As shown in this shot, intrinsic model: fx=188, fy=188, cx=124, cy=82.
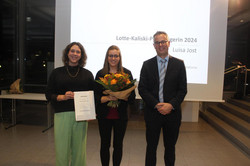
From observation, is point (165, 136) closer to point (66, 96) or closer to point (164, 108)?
point (164, 108)

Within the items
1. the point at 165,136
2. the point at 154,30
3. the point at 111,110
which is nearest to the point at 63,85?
the point at 111,110

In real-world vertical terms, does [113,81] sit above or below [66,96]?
above

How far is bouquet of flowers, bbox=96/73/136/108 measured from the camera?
179cm

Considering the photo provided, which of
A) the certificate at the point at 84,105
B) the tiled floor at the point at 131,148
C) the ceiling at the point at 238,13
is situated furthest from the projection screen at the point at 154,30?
the ceiling at the point at 238,13

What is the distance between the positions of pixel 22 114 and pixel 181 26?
4976mm

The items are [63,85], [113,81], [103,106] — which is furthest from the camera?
[103,106]

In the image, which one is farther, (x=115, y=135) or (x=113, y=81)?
(x=115, y=135)

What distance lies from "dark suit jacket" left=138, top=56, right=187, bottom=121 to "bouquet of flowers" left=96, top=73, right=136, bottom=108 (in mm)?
212

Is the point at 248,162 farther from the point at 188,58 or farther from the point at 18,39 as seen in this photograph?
the point at 18,39

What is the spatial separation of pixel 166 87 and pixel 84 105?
0.86 m

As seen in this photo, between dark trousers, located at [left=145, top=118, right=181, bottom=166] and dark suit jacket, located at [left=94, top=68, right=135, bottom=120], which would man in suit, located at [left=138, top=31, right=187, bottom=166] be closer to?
dark trousers, located at [left=145, top=118, right=181, bottom=166]

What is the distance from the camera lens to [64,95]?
1855mm

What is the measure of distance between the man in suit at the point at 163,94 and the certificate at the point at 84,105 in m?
0.55

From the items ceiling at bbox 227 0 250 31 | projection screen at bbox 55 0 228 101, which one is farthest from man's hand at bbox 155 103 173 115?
ceiling at bbox 227 0 250 31
